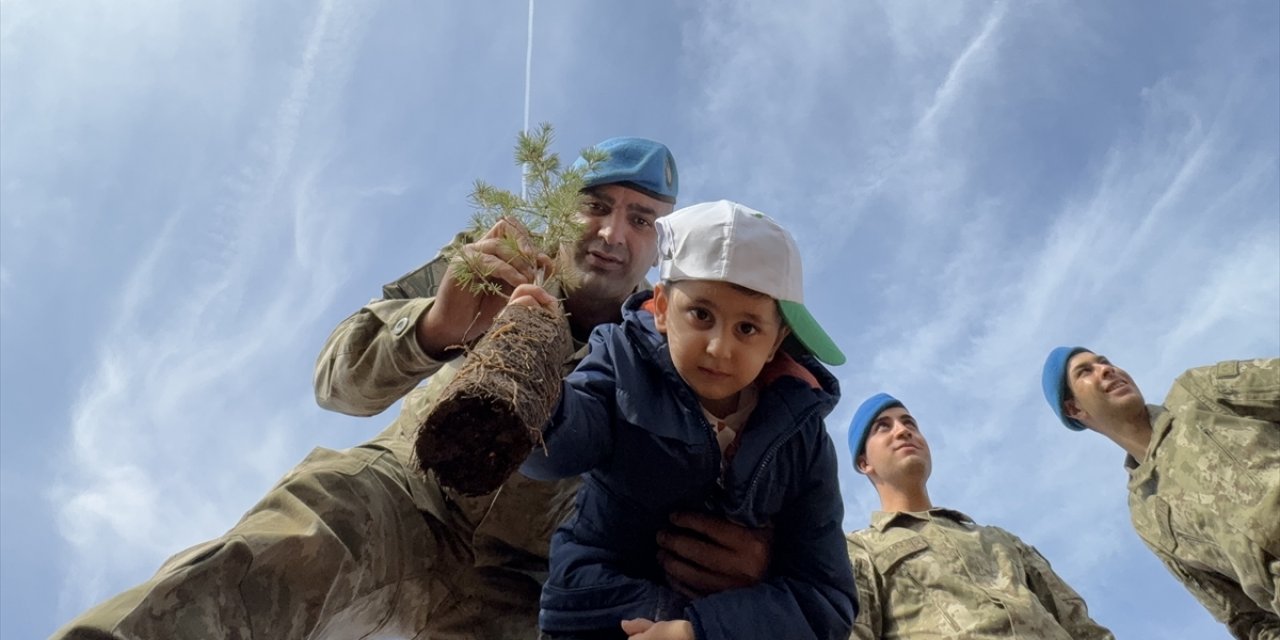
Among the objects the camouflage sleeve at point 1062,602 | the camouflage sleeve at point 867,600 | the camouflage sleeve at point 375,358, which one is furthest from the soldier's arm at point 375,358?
the camouflage sleeve at point 1062,602

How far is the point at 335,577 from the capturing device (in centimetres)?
309

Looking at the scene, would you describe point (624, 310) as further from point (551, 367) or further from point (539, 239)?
point (551, 367)

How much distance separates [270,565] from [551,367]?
1305 millimetres

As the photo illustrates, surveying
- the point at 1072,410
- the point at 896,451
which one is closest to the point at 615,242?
the point at 896,451

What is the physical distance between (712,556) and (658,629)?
34 centimetres

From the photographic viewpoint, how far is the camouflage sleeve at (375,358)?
341cm

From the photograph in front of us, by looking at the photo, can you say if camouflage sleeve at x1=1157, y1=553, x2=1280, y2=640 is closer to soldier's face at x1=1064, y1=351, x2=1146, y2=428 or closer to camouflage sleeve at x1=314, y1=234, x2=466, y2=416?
soldier's face at x1=1064, y1=351, x2=1146, y2=428

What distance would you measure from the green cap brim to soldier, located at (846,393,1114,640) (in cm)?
216

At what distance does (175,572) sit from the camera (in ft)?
8.41

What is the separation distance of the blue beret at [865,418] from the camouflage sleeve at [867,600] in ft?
4.47

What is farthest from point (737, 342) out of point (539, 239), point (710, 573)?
point (539, 239)

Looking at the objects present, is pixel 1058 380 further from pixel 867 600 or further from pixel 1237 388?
pixel 867 600

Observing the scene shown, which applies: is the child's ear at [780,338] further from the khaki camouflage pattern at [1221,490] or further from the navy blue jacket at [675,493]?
the khaki camouflage pattern at [1221,490]

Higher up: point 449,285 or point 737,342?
point 449,285
